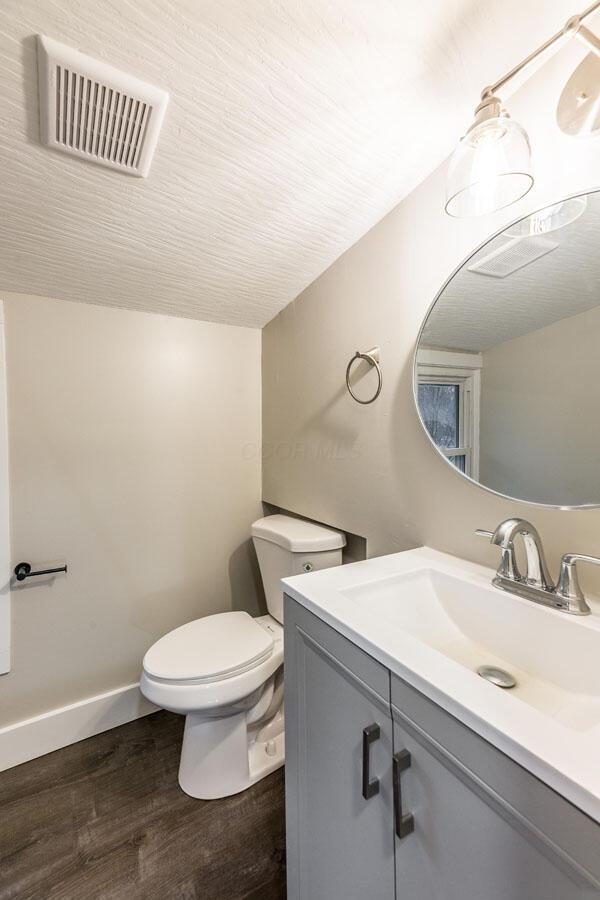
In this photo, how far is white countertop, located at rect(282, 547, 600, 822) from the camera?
1.43 feet

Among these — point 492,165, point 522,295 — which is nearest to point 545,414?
point 522,295

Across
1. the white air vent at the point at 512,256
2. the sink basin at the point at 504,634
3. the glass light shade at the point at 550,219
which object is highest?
the glass light shade at the point at 550,219

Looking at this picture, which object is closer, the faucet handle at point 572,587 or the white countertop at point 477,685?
the white countertop at point 477,685

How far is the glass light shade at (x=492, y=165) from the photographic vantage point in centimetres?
78

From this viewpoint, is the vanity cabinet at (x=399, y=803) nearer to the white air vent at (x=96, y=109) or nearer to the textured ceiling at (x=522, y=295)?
the textured ceiling at (x=522, y=295)

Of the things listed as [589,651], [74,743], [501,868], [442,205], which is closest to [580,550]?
[589,651]

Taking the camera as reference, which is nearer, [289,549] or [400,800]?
[400,800]

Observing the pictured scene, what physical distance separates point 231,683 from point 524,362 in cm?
132

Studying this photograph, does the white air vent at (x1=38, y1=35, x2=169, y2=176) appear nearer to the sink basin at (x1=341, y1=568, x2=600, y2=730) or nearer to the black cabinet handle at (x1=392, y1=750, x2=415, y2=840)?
the sink basin at (x1=341, y1=568, x2=600, y2=730)

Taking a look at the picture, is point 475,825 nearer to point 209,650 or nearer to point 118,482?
point 209,650

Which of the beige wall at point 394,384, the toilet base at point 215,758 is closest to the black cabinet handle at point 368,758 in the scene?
the beige wall at point 394,384

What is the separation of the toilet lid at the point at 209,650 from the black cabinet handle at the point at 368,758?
0.74 meters

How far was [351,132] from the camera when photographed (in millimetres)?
1003

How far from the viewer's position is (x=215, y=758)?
1380mm
